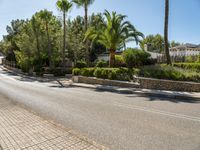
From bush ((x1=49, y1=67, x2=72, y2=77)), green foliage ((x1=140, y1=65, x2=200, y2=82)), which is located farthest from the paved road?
bush ((x1=49, y1=67, x2=72, y2=77))

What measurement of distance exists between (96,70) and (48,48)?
19.8m

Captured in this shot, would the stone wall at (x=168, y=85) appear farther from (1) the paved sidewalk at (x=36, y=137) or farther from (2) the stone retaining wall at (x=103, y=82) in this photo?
(1) the paved sidewalk at (x=36, y=137)

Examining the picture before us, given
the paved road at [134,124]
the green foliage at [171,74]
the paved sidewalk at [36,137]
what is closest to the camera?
the paved sidewalk at [36,137]

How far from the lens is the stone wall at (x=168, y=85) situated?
52.0ft

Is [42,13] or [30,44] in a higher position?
[42,13]

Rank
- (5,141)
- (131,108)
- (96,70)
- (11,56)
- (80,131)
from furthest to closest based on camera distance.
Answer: (11,56) < (96,70) < (131,108) < (80,131) < (5,141)

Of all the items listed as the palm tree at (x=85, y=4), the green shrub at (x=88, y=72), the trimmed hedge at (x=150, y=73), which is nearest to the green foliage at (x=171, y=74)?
the trimmed hedge at (x=150, y=73)

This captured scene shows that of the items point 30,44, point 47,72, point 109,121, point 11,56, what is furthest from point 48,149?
point 11,56

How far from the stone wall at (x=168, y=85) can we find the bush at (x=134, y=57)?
23.9ft

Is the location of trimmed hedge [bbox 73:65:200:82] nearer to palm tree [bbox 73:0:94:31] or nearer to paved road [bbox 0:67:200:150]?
paved road [bbox 0:67:200:150]

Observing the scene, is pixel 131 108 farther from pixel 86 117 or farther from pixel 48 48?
pixel 48 48

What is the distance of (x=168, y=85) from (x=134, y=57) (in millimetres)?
9170

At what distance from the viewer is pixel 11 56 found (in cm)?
6638

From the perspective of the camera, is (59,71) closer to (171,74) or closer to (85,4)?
(85,4)
